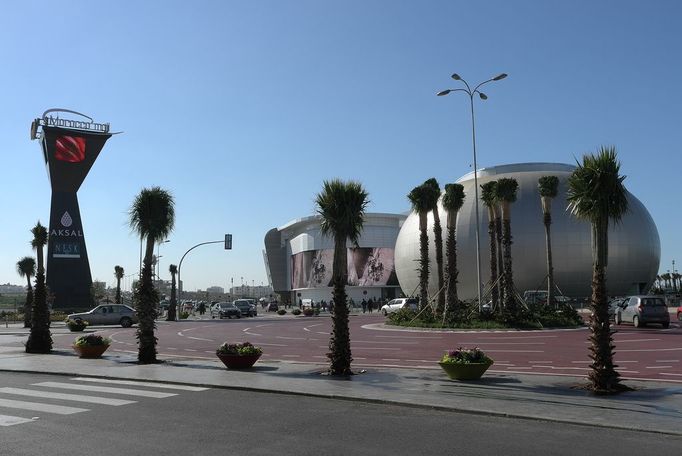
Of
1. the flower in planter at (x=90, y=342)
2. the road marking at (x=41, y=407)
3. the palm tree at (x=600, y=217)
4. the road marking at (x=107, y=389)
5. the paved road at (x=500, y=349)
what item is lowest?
the paved road at (x=500, y=349)

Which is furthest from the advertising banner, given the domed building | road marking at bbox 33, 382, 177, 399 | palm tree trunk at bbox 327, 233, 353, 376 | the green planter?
the green planter

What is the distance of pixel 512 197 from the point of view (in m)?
38.2

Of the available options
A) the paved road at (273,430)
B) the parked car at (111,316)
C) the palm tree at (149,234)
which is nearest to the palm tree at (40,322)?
the palm tree at (149,234)

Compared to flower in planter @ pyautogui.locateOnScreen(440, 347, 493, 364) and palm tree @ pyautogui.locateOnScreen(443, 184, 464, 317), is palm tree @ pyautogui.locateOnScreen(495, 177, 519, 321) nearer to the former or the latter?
palm tree @ pyautogui.locateOnScreen(443, 184, 464, 317)

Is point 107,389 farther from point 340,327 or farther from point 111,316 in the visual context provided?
point 111,316

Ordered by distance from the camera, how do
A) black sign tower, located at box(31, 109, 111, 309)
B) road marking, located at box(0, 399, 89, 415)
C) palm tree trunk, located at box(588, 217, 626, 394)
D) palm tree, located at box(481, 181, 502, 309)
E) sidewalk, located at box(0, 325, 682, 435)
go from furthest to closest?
black sign tower, located at box(31, 109, 111, 309)
palm tree, located at box(481, 181, 502, 309)
palm tree trunk, located at box(588, 217, 626, 394)
road marking, located at box(0, 399, 89, 415)
sidewalk, located at box(0, 325, 682, 435)

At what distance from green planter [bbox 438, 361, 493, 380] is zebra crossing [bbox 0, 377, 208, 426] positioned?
18.4ft

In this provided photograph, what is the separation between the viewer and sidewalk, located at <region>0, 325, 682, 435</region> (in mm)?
9836

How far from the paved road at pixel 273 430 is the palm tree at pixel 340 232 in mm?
3276

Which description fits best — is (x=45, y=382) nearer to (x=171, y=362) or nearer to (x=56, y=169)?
(x=171, y=362)

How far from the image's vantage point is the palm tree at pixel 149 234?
19.0 m

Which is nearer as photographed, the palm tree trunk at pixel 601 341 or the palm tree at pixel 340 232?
→ the palm tree trunk at pixel 601 341

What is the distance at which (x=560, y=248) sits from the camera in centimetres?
6656

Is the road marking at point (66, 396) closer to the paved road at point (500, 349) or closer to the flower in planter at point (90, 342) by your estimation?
the flower in planter at point (90, 342)
